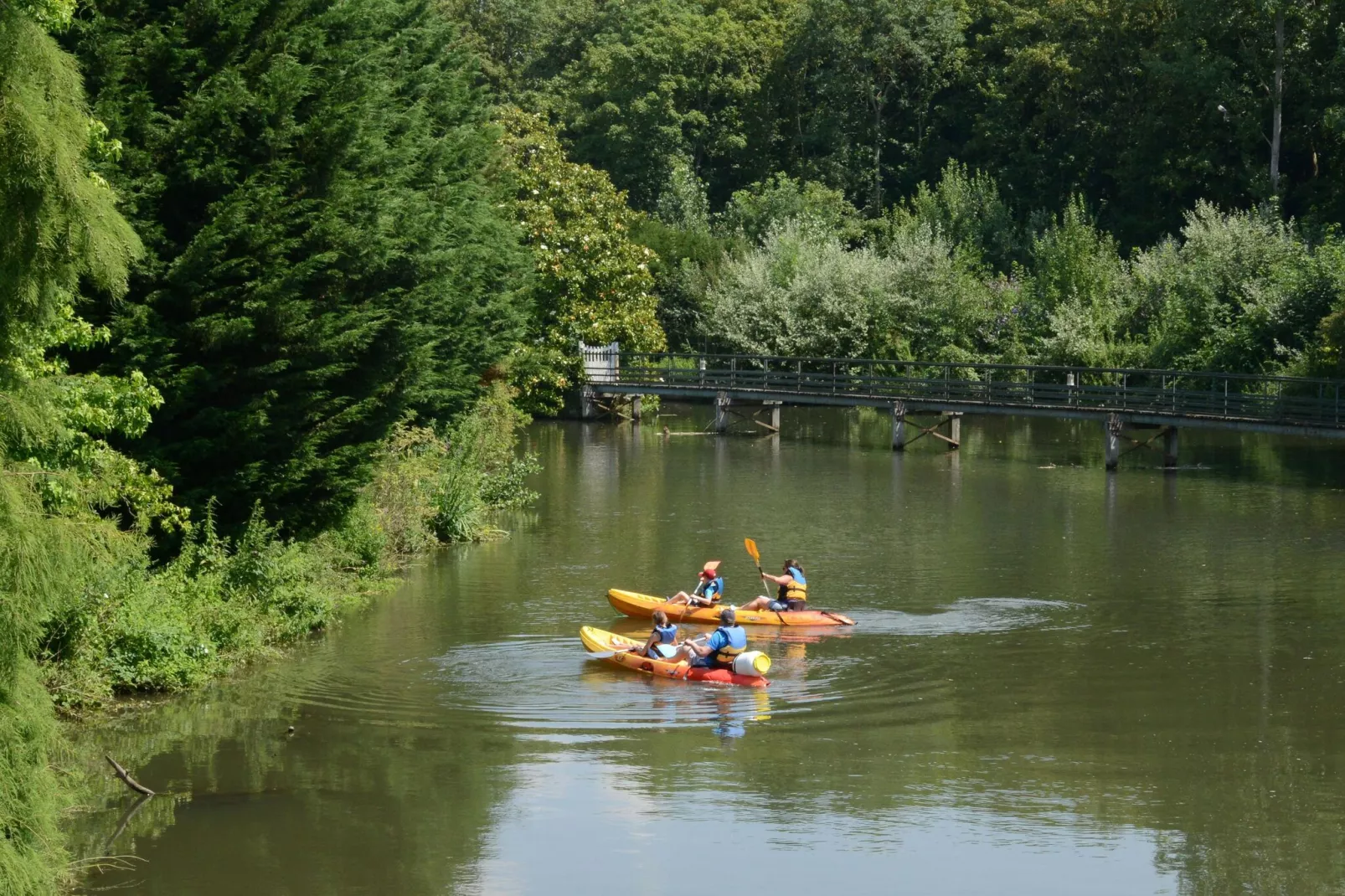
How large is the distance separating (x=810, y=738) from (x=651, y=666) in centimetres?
350

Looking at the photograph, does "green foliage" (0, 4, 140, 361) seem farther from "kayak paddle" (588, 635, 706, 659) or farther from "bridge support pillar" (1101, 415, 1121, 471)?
"bridge support pillar" (1101, 415, 1121, 471)

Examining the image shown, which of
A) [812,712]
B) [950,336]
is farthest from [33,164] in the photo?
[950,336]

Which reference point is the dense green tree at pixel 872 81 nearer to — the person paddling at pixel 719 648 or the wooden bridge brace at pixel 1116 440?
the wooden bridge brace at pixel 1116 440

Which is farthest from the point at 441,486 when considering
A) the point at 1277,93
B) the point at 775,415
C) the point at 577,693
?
the point at 1277,93

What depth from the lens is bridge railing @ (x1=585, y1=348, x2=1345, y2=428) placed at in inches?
1697

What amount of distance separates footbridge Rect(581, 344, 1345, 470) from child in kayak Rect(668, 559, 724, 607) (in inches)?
781

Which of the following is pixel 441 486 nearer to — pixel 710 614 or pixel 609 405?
pixel 710 614

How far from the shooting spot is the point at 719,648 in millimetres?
22188

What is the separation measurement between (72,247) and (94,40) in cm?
1119

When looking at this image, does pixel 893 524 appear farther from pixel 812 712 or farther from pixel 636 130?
pixel 636 130

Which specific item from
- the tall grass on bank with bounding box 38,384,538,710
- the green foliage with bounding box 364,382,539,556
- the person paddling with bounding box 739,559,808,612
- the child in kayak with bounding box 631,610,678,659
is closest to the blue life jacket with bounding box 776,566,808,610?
the person paddling with bounding box 739,559,808,612

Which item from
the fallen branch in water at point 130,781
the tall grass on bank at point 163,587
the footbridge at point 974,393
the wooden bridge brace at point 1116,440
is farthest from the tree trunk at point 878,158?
the fallen branch in water at point 130,781

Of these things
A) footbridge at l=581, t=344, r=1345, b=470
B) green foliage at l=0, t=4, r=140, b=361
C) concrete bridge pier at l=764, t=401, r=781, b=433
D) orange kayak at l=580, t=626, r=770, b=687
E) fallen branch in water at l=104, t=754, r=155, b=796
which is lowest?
fallen branch in water at l=104, t=754, r=155, b=796

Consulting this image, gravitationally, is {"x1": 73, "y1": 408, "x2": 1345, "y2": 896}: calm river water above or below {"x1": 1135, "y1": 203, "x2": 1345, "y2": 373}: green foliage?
below
